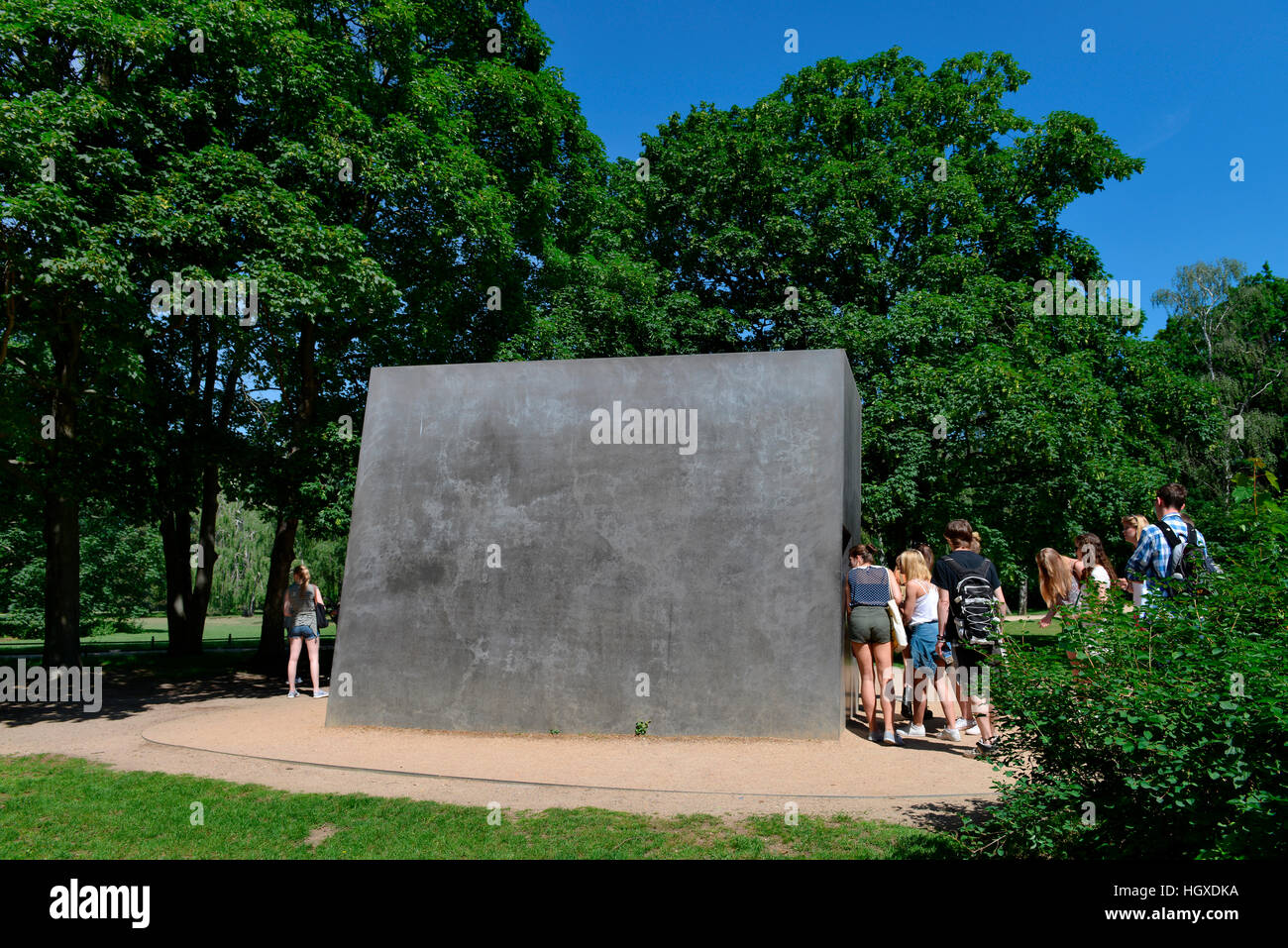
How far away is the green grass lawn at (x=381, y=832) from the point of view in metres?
5.47

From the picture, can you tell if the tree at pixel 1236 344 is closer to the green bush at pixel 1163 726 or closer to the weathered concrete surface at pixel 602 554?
the weathered concrete surface at pixel 602 554

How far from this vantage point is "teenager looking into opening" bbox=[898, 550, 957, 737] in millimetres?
8741

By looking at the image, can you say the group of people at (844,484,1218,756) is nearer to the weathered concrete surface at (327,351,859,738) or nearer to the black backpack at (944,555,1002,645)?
the black backpack at (944,555,1002,645)

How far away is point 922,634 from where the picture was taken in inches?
345

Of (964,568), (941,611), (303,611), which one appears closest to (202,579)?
(303,611)

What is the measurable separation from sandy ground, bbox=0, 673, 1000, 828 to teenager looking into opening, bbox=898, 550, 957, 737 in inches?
19.1

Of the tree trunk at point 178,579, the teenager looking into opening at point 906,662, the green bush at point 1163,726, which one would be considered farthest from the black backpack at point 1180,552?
the tree trunk at point 178,579

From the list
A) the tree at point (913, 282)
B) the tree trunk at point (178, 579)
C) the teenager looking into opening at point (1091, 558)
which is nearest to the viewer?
the teenager looking into opening at point (1091, 558)

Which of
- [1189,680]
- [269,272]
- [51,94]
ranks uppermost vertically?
[51,94]

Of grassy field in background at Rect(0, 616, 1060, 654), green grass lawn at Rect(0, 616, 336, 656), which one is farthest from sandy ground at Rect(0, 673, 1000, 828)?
green grass lawn at Rect(0, 616, 336, 656)
